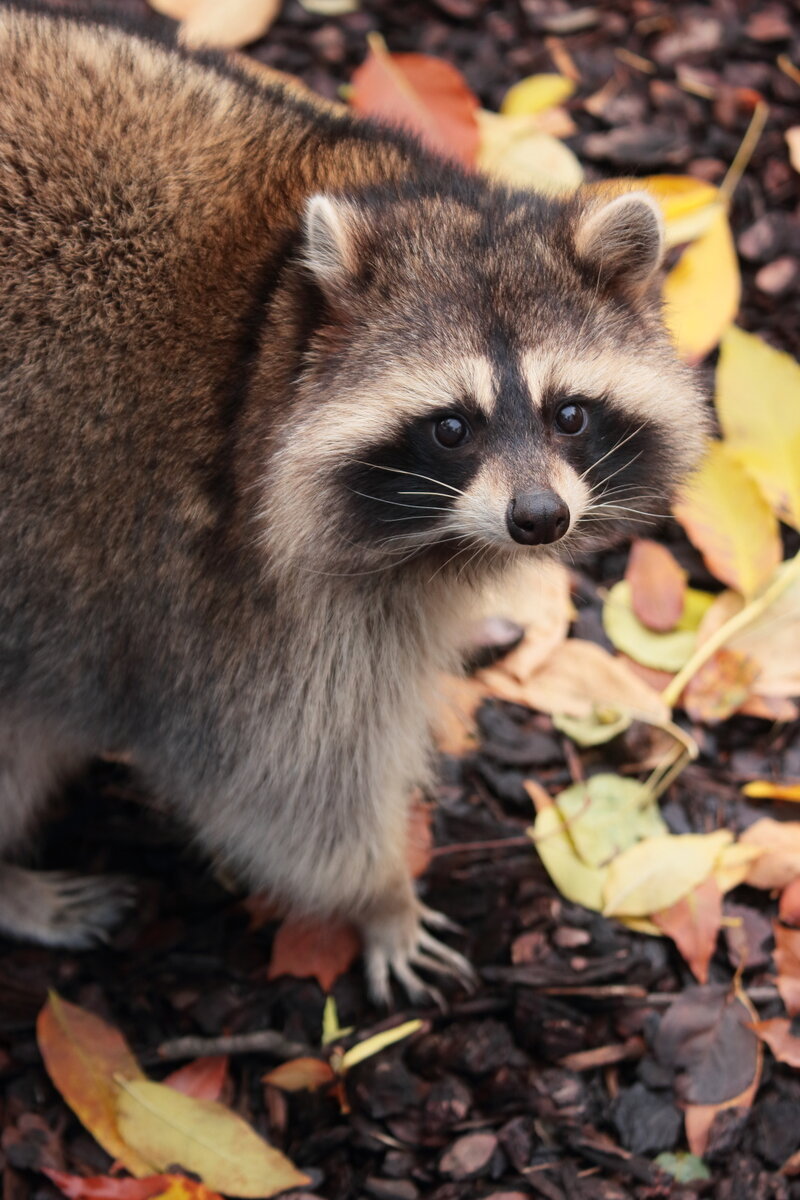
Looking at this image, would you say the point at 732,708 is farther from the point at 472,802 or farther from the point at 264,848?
the point at 264,848

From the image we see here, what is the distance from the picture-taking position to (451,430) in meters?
2.20

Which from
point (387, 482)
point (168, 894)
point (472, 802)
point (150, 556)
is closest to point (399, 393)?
point (387, 482)

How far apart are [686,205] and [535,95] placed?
0.73 meters

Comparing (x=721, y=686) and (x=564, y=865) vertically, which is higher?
(x=721, y=686)

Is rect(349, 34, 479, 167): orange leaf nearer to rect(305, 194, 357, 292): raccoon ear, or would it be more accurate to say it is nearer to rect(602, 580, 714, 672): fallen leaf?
rect(602, 580, 714, 672): fallen leaf

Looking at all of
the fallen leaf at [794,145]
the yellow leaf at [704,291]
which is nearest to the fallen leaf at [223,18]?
the yellow leaf at [704,291]

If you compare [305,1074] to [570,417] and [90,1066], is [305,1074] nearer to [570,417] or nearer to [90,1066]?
[90,1066]

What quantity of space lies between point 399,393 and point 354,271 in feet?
0.82

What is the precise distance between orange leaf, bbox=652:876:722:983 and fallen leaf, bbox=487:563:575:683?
0.71 m

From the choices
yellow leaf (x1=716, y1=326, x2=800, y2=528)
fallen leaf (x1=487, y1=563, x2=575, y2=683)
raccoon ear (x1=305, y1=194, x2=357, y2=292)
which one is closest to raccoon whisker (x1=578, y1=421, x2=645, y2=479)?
raccoon ear (x1=305, y1=194, x2=357, y2=292)

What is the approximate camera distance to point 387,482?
90.1 inches

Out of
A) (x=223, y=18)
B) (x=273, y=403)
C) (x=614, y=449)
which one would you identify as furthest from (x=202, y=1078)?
(x=223, y=18)

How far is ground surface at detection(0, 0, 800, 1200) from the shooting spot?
2623 mm

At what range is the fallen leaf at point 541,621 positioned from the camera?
325 cm
